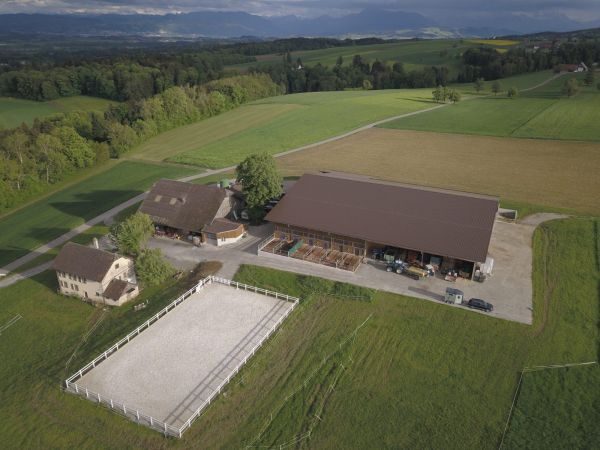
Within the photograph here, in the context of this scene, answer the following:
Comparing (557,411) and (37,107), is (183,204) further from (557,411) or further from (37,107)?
(37,107)

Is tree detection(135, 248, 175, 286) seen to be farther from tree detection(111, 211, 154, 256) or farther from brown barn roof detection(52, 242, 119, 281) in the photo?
brown barn roof detection(52, 242, 119, 281)

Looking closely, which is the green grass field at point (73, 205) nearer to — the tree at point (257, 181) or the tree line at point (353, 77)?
the tree at point (257, 181)

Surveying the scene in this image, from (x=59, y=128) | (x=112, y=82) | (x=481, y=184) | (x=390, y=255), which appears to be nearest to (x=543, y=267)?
(x=390, y=255)

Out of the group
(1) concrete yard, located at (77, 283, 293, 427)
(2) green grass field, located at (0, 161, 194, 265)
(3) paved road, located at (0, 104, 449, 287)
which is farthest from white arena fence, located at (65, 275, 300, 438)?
(2) green grass field, located at (0, 161, 194, 265)

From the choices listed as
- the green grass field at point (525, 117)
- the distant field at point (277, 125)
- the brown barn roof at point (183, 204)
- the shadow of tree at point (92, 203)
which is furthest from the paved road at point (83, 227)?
the green grass field at point (525, 117)

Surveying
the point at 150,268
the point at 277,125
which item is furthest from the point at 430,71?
the point at 150,268
